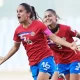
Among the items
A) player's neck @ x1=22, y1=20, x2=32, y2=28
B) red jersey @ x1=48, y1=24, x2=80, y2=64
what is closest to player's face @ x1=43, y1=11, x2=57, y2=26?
red jersey @ x1=48, y1=24, x2=80, y2=64

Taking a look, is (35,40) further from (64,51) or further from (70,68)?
(70,68)

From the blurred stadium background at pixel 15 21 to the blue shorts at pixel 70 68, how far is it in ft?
29.9

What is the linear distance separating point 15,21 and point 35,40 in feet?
37.0

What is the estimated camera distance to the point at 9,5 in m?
18.0

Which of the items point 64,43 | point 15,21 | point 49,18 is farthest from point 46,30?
point 15,21

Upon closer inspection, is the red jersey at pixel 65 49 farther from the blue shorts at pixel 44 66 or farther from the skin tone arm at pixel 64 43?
the skin tone arm at pixel 64 43

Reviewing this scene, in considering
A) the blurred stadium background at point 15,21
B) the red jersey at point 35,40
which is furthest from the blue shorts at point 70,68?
the blurred stadium background at point 15,21

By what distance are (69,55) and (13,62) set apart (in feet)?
33.5

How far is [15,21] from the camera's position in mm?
18047

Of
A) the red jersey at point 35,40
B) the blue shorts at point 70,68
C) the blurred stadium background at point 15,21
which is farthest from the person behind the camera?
the blurred stadium background at point 15,21

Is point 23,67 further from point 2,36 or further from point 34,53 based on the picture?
point 34,53

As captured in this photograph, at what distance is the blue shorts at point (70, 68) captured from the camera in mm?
7500

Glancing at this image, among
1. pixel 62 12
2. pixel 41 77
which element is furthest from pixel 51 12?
pixel 62 12

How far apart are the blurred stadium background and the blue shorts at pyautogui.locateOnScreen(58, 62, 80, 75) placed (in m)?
9.11
